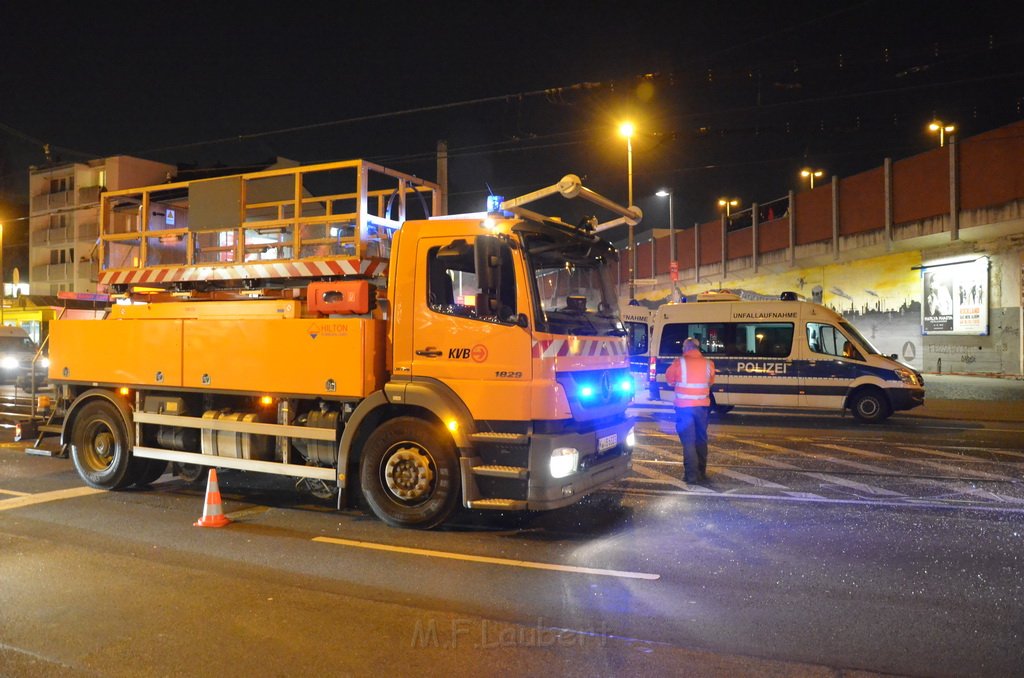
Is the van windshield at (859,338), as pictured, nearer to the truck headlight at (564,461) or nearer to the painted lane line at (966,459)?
the painted lane line at (966,459)

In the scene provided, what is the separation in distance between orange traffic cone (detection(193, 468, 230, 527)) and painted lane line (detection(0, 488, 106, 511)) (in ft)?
7.64

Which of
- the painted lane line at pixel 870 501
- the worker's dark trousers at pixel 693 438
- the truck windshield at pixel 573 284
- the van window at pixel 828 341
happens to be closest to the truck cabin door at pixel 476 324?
the truck windshield at pixel 573 284

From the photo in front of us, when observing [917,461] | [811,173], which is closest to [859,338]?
[917,461]

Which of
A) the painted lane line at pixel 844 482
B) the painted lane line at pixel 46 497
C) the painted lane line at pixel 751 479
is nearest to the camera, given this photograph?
the painted lane line at pixel 46 497

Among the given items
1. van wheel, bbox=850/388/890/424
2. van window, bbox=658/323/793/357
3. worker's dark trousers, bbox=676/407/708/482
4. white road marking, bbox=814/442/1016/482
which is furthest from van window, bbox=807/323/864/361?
worker's dark trousers, bbox=676/407/708/482

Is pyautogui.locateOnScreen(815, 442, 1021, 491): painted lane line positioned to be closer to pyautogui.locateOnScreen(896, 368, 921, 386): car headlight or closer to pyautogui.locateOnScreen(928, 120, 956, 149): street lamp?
pyautogui.locateOnScreen(896, 368, 921, 386): car headlight

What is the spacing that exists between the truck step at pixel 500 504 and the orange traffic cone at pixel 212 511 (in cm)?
269

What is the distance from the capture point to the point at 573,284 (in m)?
7.30

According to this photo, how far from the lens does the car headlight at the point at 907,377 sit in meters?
14.9

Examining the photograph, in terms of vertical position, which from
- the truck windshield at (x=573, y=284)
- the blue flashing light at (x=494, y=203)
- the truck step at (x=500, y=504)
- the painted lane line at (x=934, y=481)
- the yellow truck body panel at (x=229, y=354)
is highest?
the blue flashing light at (x=494, y=203)

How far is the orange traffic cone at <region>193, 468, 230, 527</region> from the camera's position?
7.20m

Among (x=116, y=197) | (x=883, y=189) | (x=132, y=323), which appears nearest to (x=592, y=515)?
(x=132, y=323)

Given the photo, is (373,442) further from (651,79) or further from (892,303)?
(892,303)

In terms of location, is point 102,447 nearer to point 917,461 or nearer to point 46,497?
point 46,497
